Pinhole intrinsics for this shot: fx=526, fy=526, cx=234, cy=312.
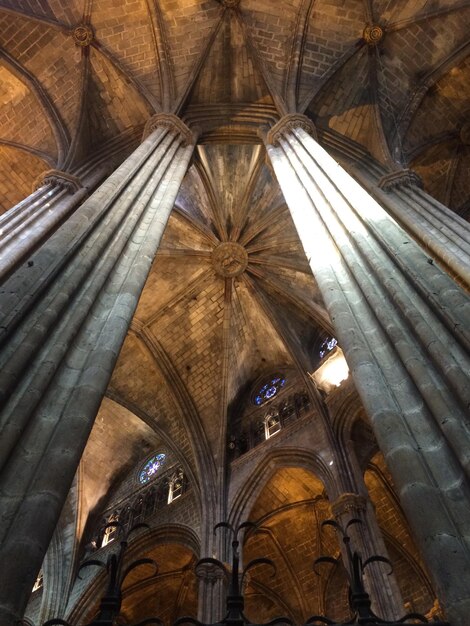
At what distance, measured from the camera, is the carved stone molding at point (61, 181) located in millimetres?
9898

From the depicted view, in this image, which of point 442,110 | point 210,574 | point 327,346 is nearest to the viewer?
point 210,574

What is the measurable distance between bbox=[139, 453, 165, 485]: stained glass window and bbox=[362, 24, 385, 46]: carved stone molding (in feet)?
41.1

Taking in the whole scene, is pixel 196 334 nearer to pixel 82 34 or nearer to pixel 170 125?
pixel 170 125

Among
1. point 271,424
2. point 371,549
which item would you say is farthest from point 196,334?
point 371,549

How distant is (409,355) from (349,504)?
6949mm

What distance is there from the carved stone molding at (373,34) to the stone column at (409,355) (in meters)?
7.04

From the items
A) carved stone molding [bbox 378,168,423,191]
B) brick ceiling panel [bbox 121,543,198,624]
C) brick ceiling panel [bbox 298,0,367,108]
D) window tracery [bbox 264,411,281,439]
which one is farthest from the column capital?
brick ceiling panel [bbox 121,543,198,624]

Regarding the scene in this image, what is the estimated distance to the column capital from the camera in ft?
33.7

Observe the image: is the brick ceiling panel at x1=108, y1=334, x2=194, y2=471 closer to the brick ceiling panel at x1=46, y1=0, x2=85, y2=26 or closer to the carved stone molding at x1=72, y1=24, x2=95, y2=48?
the carved stone molding at x1=72, y1=24, x2=95, y2=48

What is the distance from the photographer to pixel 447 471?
3158 millimetres

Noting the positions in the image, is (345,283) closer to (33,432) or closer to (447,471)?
(447,471)

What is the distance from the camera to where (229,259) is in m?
15.9

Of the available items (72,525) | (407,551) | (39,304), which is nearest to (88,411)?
(39,304)

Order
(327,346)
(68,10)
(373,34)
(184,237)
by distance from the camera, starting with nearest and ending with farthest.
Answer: (68,10), (373,34), (327,346), (184,237)
